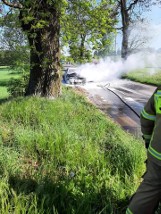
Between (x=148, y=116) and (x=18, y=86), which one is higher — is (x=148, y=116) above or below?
above

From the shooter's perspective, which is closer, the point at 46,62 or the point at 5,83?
the point at 46,62

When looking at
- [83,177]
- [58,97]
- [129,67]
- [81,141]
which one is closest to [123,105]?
[58,97]

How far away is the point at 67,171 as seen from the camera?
3994 mm

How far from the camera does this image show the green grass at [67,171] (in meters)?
3.18

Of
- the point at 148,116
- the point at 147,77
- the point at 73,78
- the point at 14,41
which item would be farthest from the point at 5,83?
the point at 148,116

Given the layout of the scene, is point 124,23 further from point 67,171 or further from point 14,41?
point 67,171

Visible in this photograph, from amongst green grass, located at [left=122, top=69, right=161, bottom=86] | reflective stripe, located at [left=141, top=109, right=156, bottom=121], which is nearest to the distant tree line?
reflective stripe, located at [left=141, top=109, right=156, bottom=121]

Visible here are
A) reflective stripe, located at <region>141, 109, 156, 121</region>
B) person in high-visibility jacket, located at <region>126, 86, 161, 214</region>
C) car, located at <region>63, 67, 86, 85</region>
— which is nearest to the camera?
person in high-visibility jacket, located at <region>126, 86, 161, 214</region>

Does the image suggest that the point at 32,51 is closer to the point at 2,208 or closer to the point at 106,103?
the point at 106,103

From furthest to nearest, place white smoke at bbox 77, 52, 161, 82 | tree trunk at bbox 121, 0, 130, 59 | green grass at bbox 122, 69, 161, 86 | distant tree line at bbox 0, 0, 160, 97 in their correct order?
1. tree trunk at bbox 121, 0, 130, 59
2. white smoke at bbox 77, 52, 161, 82
3. green grass at bbox 122, 69, 161, 86
4. distant tree line at bbox 0, 0, 160, 97

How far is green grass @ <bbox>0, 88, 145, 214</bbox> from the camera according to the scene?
3.18 meters

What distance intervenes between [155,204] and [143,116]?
788mm

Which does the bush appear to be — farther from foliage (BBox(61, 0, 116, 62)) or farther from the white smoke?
the white smoke

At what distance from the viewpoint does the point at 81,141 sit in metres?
5.20
